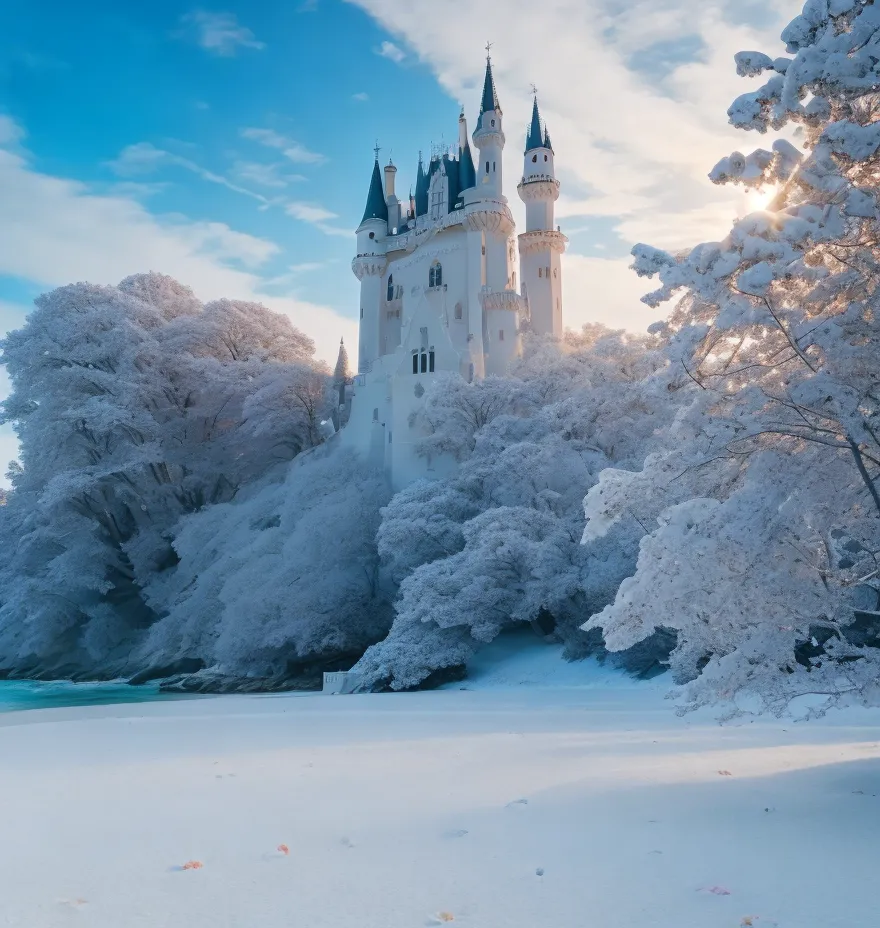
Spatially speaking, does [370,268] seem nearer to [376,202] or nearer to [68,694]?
[376,202]

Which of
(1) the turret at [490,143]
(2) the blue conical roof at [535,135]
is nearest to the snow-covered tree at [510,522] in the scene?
(1) the turret at [490,143]

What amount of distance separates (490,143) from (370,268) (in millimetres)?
11197

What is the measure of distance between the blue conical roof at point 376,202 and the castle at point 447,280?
3.0 inches

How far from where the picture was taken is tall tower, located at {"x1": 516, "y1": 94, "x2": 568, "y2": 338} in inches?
2048

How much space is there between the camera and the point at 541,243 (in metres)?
52.2

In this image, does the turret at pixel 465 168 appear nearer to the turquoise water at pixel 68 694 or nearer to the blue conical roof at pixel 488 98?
the blue conical roof at pixel 488 98

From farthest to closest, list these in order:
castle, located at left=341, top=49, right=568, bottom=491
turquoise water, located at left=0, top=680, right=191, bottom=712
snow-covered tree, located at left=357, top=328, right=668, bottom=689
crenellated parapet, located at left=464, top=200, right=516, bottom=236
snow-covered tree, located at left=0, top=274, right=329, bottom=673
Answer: crenellated parapet, located at left=464, top=200, right=516, bottom=236
castle, located at left=341, top=49, right=568, bottom=491
snow-covered tree, located at left=0, top=274, right=329, bottom=673
turquoise water, located at left=0, top=680, right=191, bottom=712
snow-covered tree, located at left=357, top=328, right=668, bottom=689

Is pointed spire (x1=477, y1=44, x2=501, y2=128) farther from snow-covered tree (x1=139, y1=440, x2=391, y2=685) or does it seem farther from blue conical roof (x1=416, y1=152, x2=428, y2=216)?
snow-covered tree (x1=139, y1=440, x2=391, y2=685)

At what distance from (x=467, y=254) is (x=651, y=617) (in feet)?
149

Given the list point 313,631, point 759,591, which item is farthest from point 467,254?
point 759,591

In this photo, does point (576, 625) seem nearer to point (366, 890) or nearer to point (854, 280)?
point (854, 280)

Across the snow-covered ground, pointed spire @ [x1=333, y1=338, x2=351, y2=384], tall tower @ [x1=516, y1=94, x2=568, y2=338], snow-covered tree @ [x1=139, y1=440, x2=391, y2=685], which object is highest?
tall tower @ [x1=516, y1=94, x2=568, y2=338]

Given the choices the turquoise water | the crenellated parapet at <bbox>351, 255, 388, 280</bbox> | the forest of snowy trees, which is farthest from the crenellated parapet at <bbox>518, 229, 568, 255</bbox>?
the turquoise water

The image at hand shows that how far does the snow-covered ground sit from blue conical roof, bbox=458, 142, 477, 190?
50.0 metres
